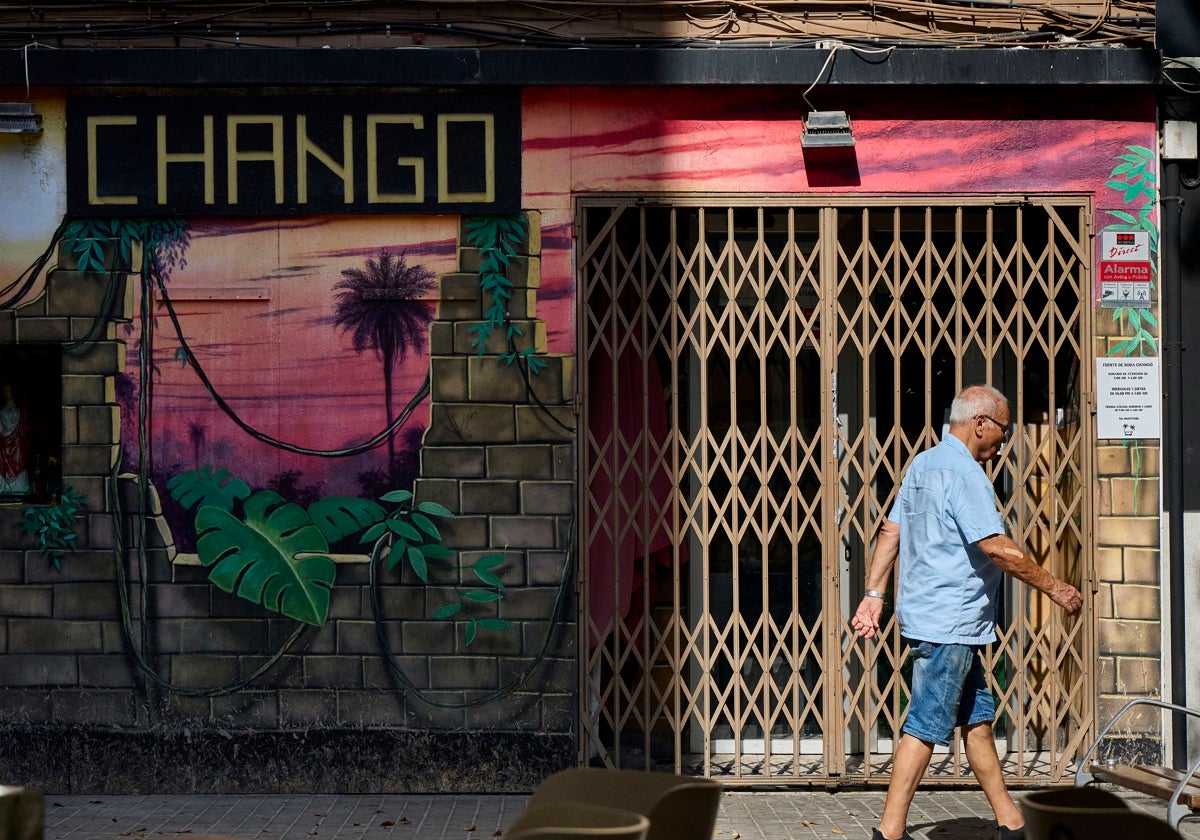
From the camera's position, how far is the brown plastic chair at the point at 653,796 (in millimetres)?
3502

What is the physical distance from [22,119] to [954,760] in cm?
610

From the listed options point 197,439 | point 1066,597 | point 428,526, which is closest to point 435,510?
point 428,526

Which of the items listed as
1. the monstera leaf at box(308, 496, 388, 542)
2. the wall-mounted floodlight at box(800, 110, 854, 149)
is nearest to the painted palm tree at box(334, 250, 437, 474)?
the monstera leaf at box(308, 496, 388, 542)

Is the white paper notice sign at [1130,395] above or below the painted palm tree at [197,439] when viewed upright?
above

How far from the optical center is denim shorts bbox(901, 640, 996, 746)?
18.9 ft

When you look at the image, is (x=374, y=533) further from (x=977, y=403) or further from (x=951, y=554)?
(x=977, y=403)

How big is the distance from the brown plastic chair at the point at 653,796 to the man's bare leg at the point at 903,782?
2.38 m

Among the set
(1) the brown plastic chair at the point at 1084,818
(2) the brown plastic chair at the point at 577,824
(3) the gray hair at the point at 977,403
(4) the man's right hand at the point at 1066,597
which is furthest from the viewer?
(3) the gray hair at the point at 977,403

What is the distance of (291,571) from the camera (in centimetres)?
736

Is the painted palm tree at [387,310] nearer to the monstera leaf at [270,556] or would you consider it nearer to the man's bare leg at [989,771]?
the monstera leaf at [270,556]

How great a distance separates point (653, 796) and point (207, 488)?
14.7 feet

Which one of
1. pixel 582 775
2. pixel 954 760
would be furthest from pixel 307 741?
pixel 582 775

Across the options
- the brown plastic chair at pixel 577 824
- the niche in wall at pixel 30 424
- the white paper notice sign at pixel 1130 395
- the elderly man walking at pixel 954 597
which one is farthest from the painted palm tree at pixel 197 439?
the white paper notice sign at pixel 1130 395

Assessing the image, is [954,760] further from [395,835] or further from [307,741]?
[307,741]
